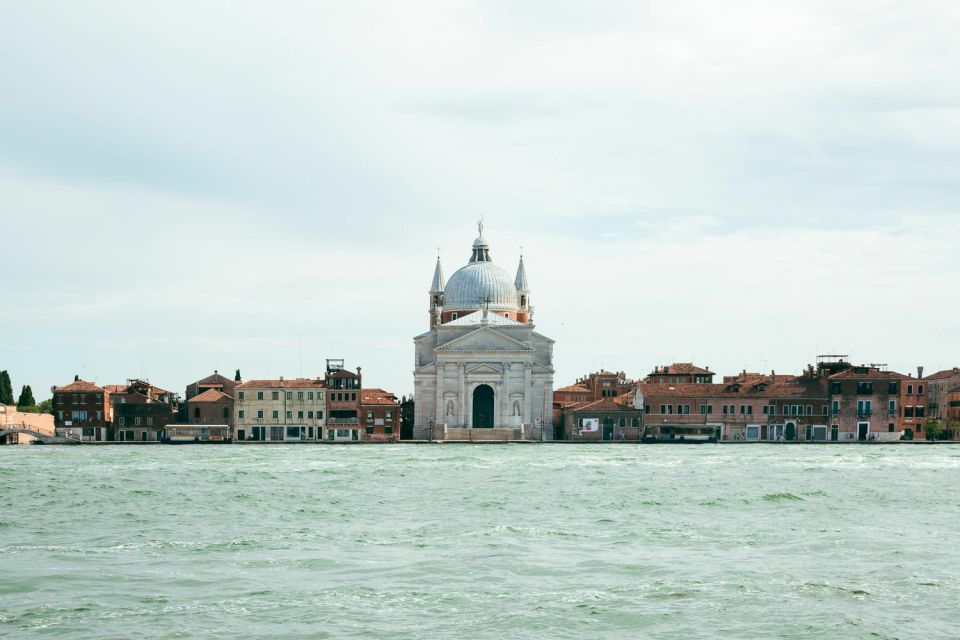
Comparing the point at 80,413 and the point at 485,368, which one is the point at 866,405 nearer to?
the point at 485,368

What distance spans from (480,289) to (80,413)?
26.4 m

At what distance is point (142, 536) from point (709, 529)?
9941 mm

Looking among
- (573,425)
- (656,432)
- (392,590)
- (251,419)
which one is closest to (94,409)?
(251,419)

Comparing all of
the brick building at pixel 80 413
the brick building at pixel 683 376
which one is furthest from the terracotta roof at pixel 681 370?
the brick building at pixel 80 413

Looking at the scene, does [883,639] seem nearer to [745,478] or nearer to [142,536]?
[142,536]

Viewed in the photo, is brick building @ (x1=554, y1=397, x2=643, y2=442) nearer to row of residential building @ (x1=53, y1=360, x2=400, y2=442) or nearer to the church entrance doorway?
the church entrance doorway

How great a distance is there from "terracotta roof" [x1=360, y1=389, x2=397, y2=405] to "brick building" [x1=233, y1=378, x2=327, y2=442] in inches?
95.8

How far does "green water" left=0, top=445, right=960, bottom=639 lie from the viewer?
15.4m

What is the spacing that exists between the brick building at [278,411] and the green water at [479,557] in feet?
121

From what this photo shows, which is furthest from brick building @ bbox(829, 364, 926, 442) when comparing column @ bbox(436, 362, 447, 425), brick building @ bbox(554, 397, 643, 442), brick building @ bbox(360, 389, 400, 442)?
brick building @ bbox(360, 389, 400, 442)

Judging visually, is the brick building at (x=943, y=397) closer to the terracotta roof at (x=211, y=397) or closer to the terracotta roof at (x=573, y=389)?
the terracotta roof at (x=573, y=389)

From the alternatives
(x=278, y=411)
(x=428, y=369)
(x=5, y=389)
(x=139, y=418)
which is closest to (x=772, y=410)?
(x=428, y=369)

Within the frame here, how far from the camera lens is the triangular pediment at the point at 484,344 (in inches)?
3113

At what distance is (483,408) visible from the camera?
262ft
